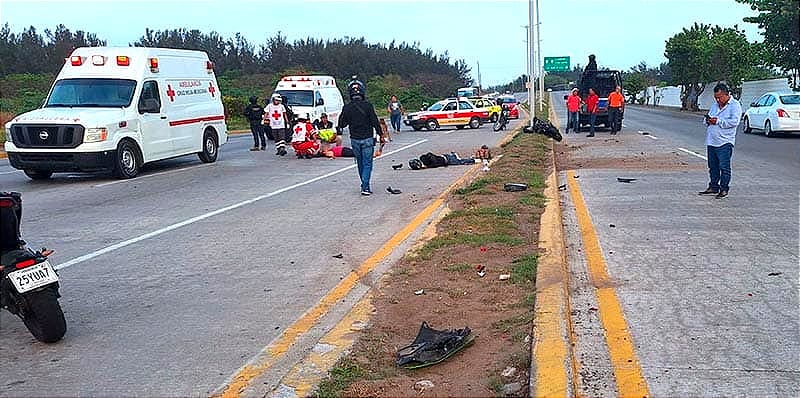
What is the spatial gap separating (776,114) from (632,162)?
32.5ft

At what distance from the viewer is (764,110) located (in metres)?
24.9

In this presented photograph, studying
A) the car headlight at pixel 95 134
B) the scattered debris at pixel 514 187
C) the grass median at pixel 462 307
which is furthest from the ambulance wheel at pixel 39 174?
the grass median at pixel 462 307

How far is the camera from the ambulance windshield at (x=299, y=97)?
28.2m

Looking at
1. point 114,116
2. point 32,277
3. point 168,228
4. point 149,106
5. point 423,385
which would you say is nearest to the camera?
point 423,385

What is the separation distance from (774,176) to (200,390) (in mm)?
11910

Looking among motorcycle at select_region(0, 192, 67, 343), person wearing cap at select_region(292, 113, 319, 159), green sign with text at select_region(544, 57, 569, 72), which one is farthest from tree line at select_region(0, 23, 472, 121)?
motorcycle at select_region(0, 192, 67, 343)

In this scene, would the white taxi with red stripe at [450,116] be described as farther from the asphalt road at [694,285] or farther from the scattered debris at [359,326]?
the scattered debris at [359,326]

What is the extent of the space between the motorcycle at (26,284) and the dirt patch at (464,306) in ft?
6.78

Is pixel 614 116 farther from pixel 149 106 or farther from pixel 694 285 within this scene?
pixel 694 285

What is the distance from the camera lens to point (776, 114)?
2381 cm

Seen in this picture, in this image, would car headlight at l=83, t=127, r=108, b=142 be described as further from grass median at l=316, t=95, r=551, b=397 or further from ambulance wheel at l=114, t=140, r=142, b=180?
grass median at l=316, t=95, r=551, b=397

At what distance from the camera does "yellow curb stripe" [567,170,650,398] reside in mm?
4130

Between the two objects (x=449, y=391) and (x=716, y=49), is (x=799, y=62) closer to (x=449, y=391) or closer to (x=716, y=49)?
(x=716, y=49)

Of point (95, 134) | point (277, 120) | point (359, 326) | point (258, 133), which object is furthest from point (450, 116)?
point (359, 326)
